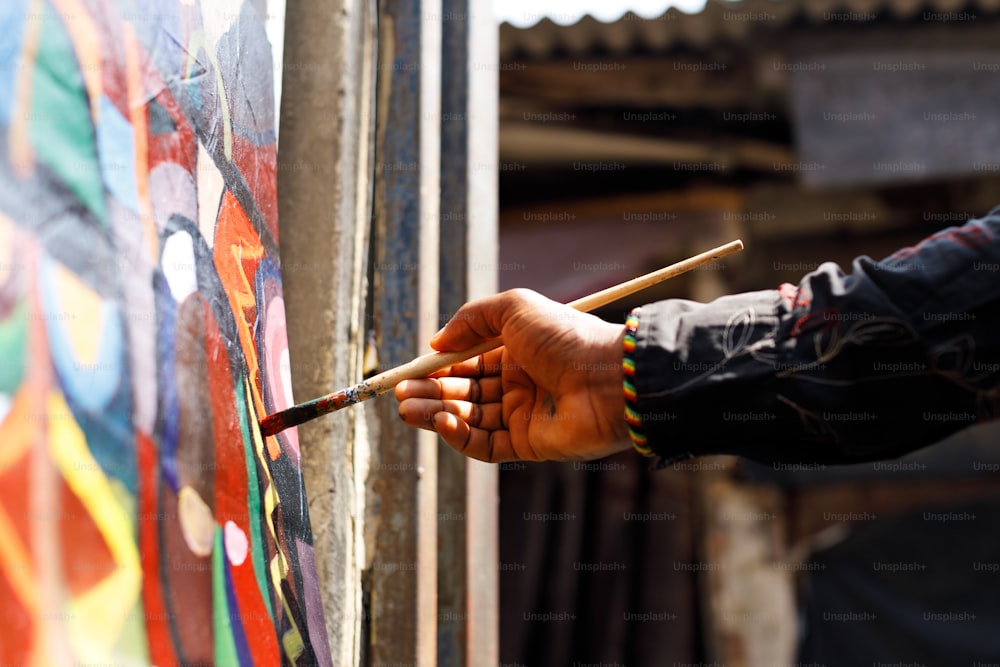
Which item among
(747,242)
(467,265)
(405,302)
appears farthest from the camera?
(747,242)

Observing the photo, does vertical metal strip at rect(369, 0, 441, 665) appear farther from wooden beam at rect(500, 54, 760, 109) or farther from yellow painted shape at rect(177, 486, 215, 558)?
wooden beam at rect(500, 54, 760, 109)

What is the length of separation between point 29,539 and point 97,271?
0.30m

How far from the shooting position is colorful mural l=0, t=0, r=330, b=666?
38.8 inches

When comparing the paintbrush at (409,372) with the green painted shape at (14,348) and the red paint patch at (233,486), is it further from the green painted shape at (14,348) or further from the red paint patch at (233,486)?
the green painted shape at (14,348)

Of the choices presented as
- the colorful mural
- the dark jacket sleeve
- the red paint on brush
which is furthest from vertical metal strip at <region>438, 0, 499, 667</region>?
the dark jacket sleeve

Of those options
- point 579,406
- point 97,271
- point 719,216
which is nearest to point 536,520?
point 719,216

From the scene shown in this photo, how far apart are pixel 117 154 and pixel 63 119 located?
111mm

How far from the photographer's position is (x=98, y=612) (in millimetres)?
1036

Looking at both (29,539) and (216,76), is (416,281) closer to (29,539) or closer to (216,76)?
(216,76)

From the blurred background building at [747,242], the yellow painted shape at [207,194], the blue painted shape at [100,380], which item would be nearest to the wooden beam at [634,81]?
the blurred background building at [747,242]

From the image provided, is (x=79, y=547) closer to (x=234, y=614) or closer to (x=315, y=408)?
(x=234, y=614)

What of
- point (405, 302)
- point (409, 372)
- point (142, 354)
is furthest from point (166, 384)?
point (405, 302)

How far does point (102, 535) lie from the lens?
41.9 inches

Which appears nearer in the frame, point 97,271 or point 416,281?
point 97,271
